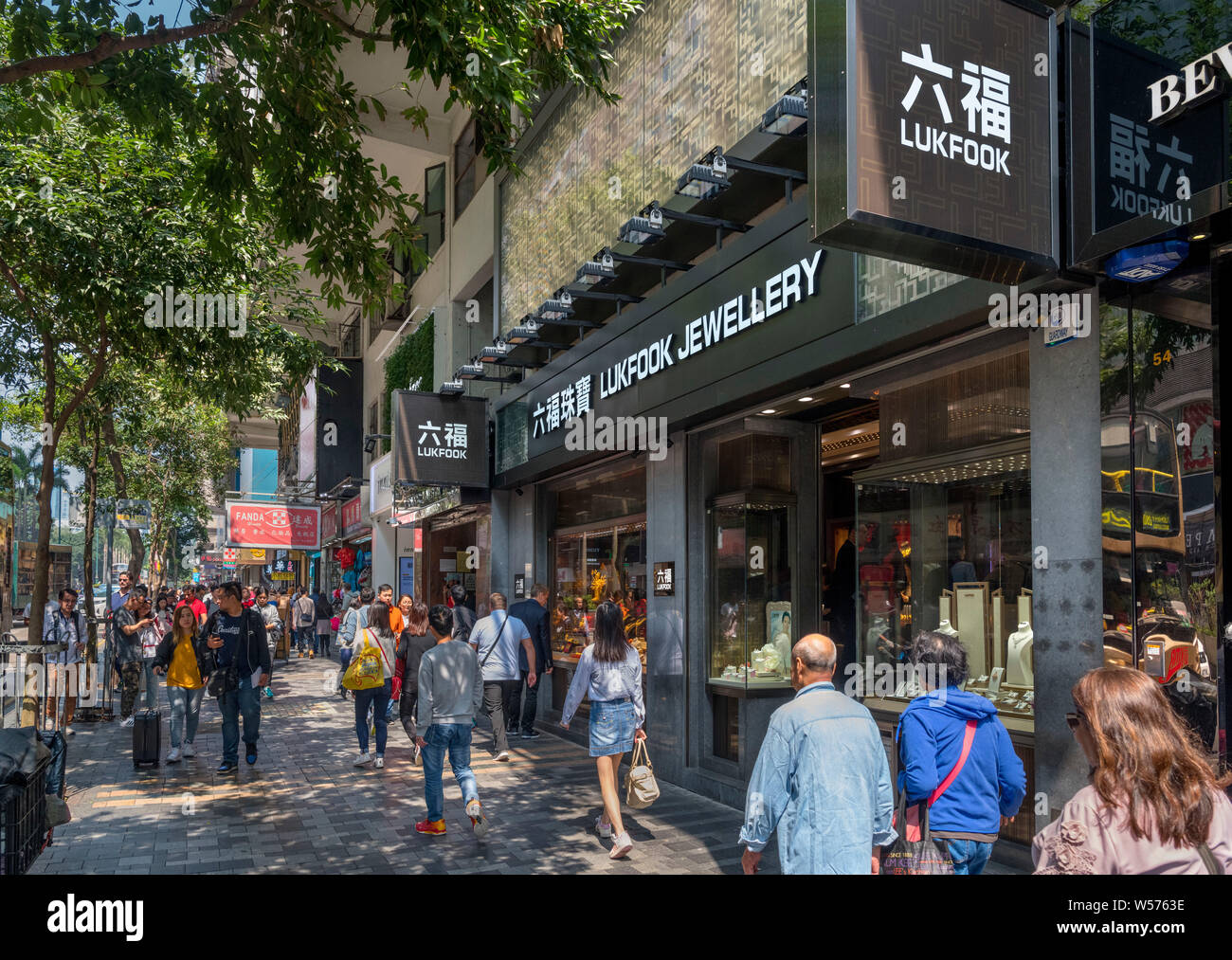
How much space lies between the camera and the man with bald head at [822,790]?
12.0ft

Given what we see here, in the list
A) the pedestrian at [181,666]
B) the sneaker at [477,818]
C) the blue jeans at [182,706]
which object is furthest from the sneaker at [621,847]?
the blue jeans at [182,706]

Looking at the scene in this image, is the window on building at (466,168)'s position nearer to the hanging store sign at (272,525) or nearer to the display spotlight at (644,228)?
the display spotlight at (644,228)

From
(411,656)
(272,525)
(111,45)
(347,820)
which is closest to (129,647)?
(411,656)

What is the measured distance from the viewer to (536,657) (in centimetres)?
1228

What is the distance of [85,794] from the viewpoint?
8.86 meters

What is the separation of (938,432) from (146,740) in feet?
28.1

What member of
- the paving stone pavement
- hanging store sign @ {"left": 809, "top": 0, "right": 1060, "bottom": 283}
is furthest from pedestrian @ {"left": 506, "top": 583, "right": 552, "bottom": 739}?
hanging store sign @ {"left": 809, "top": 0, "right": 1060, "bottom": 283}

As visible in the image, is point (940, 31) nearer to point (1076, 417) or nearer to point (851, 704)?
point (1076, 417)

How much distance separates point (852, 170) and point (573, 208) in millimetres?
8427

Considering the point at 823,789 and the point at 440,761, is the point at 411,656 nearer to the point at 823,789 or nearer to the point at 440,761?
the point at 440,761

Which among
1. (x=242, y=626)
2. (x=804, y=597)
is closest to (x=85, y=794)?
(x=242, y=626)

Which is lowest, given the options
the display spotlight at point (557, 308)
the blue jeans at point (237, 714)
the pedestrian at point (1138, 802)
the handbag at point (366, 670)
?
the blue jeans at point (237, 714)

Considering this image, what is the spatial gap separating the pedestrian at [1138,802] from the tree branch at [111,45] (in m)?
6.51

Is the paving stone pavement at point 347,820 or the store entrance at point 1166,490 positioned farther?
the paving stone pavement at point 347,820
